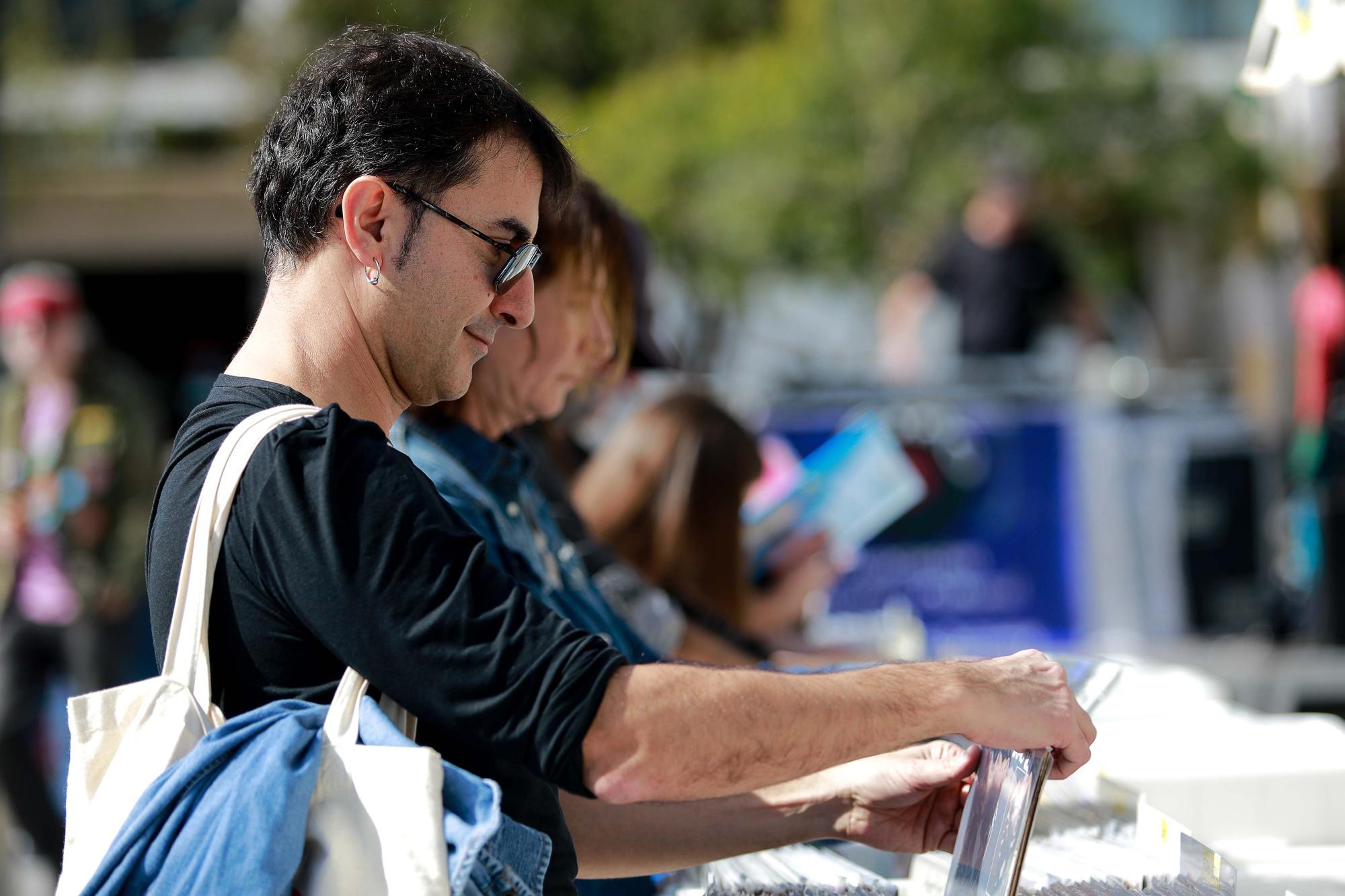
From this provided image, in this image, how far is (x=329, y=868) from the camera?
3.94ft

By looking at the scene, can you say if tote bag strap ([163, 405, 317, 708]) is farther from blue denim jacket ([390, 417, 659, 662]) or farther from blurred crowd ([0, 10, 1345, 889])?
blue denim jacket ([390, 417, 659, 662])

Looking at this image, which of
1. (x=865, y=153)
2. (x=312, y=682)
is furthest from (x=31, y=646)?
(x=865, y=153)

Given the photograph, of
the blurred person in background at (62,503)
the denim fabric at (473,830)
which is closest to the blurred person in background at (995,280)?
the blurred person in background at (62,503)

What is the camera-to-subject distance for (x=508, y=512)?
79.1 inches

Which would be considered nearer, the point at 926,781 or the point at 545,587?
the point at 926,781

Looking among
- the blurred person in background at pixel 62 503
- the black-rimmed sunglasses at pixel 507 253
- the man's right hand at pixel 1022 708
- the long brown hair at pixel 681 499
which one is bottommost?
the blurred person in background at pixel 62 503

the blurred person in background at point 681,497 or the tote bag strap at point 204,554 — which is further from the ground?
the tote bag strap at point 204,554

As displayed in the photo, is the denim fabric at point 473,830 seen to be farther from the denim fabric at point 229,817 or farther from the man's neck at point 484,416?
the man's neck at point 484,416

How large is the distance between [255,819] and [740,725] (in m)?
0.42

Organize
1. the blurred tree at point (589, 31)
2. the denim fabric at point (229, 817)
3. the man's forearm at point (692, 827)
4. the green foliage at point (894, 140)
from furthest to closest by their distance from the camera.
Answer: the blurred tree at point (589, 31) → the green foliage at point (894, 140) → the man's forearm at point (692, 827) → the denim fabric at point (229, 817)

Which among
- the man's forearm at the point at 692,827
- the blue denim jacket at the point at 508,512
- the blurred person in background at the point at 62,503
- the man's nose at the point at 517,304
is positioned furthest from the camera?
the blurred person in background at the point at 62,503

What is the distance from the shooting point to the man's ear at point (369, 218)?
1339 mm

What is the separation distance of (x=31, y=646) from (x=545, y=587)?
3737mm

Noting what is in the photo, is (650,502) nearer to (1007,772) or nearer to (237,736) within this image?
(1007,772)
